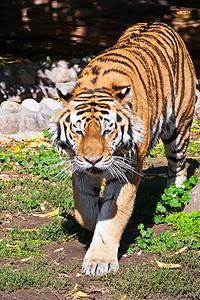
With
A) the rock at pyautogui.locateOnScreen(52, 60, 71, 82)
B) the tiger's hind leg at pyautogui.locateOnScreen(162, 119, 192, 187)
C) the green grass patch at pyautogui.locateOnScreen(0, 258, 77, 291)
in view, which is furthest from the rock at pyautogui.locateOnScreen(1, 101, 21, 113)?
the green grass patch at pyautogui.locateOnScreen(0, 258, 77, 291)

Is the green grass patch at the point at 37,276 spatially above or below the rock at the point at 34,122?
above

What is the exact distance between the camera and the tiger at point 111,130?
4.08 meters

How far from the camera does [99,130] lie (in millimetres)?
4016

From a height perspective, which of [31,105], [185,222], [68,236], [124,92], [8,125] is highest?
[124,92]

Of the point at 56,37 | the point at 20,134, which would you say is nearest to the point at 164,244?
the point at 20,134

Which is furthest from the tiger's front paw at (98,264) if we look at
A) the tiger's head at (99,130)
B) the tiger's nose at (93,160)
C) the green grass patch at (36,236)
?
the tiger's nose at (93,160)

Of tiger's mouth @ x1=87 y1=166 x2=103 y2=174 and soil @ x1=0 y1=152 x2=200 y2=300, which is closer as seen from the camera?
soil @ x1=0 y1=152 x2=200 y2=300

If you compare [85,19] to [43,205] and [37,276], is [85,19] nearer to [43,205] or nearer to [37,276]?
[43,205]

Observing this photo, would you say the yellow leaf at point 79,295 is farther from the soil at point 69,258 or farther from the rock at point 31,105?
the rock at point 31,105

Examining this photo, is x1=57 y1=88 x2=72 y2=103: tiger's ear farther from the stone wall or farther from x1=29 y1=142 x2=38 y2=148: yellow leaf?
the stone wall

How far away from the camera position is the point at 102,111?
413cm

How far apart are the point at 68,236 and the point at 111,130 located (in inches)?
56.5

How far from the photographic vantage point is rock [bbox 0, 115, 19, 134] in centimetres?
833

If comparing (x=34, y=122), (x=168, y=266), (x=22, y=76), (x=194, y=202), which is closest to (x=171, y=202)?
(x=194, y=202)
